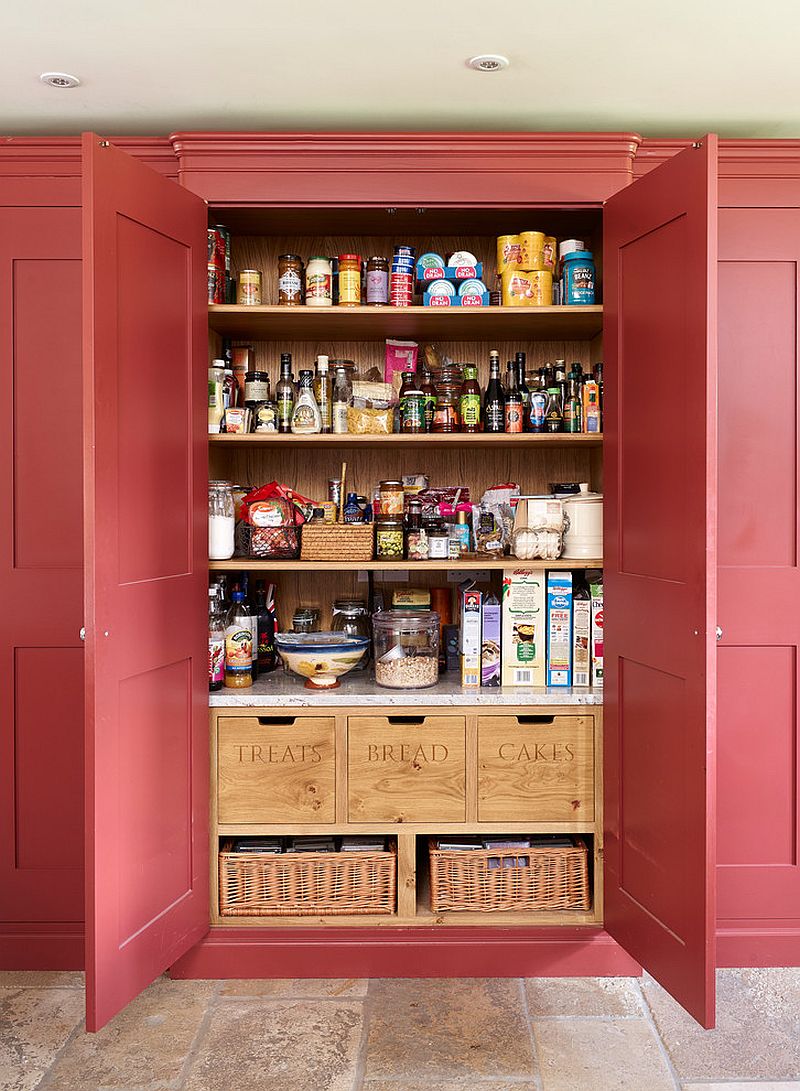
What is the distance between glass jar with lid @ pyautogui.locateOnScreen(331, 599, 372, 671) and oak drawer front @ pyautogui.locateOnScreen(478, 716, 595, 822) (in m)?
0.55

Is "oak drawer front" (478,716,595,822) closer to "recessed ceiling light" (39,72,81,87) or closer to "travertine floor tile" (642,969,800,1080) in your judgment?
"travertine floor tile" (642,969,800,1080)

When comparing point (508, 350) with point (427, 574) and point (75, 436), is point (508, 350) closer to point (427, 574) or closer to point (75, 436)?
point (427, 574)

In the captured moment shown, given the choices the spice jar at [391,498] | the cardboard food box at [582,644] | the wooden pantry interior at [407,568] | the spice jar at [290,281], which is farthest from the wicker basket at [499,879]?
the spice jar at [290,281]

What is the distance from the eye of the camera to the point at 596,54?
2115 millimetres

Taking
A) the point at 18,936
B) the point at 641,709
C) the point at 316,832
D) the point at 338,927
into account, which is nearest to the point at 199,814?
the point at 316,832

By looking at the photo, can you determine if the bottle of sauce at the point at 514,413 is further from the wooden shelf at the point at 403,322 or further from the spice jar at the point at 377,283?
the spice jar at the point at 377,283

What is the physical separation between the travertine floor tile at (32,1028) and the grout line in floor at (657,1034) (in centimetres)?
148

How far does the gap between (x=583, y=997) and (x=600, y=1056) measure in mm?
270

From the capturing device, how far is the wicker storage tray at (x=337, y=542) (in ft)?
8.46

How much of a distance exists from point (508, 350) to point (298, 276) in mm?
740

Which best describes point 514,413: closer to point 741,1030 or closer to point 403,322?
point 403,322

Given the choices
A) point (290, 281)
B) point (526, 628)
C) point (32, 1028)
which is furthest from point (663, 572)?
point (32, 1028)

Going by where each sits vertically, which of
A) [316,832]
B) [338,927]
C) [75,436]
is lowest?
[338,927]

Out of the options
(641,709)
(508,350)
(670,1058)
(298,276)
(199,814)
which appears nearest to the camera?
(670,1058)
